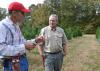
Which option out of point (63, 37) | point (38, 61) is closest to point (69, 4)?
point (38, 61)

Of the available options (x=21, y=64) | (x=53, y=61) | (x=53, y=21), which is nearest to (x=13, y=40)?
(x=21, y=64)

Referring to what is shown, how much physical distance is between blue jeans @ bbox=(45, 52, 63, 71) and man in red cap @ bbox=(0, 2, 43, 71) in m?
2.70

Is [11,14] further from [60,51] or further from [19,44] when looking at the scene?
[60,51]

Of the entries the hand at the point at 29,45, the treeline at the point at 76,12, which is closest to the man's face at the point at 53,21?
the hand at the point at 29,45

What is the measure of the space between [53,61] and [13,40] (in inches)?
114

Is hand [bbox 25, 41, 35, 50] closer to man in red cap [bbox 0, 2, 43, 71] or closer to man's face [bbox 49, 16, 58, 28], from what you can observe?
man in red cap [bbox 0, 2, 43, 71]

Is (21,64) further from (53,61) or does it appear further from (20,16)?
(53,61)

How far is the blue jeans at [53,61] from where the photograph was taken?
7.77 meters

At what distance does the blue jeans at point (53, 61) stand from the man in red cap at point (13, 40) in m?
2.70

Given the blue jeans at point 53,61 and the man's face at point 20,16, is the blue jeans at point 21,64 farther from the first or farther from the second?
the blue jeans at point 53,61

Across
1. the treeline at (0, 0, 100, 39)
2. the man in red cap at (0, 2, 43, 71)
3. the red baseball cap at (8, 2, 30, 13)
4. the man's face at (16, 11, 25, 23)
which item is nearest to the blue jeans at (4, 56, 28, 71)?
the man in red cap at (0, 2, 43, 71)

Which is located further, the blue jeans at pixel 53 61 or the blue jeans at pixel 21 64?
the blue jeans at pixel 53 61

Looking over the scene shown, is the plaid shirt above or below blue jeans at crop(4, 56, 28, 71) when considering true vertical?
above

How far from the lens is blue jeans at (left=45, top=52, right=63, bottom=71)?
7766mm
